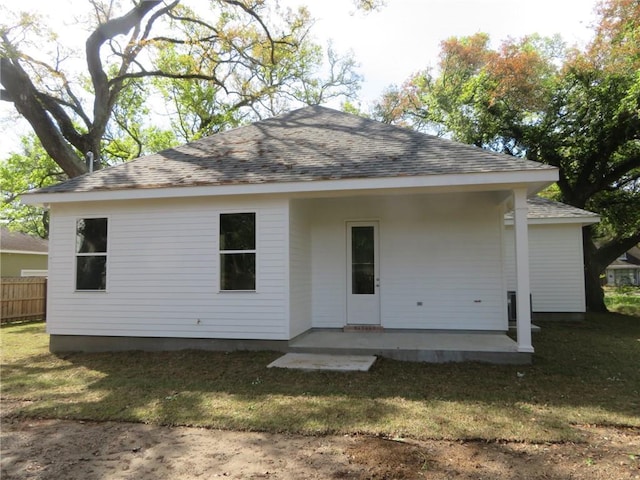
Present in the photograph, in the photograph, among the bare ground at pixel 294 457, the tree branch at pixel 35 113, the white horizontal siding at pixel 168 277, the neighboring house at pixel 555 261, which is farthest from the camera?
the tree branch at pixel 35 113

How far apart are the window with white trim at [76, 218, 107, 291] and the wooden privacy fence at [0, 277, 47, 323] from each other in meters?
7.55

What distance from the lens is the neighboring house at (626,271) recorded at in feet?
137

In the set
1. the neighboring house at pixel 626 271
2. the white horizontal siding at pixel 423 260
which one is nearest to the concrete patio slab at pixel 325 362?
the white horizontal siding at pixel 423 260

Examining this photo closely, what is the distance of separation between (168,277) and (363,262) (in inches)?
148

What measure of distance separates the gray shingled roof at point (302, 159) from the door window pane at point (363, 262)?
1732 mm

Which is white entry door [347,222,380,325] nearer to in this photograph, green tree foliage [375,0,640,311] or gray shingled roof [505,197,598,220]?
gray shingled roof [505,197,598,220]

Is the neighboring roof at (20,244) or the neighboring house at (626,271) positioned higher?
the neighboring roof at (20,244)

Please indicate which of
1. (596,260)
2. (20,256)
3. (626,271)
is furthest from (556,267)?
(626,271)

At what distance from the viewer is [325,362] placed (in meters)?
6.66

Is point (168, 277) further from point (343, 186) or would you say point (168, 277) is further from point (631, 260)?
point (631, 260)

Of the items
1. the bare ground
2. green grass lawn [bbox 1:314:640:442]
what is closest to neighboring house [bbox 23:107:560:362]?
green grass lawn [bbox 1:314:640:442]

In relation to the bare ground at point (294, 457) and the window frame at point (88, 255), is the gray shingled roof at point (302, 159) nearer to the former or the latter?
the window frame at point (88, 255)

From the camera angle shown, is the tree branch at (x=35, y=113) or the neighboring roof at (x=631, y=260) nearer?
the tree branch at (x=35, y=113)

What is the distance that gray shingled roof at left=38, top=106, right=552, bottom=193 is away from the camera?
7.19m
